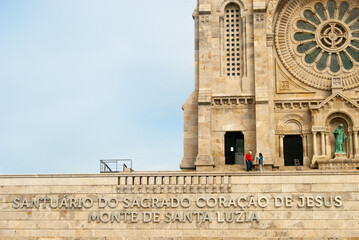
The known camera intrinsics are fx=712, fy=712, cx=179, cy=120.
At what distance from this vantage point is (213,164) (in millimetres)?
44406

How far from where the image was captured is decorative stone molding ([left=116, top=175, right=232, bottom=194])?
3662cm

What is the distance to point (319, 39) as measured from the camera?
48094 mm

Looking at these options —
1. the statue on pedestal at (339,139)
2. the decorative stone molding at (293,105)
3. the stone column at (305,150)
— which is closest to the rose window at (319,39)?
the decorative stone molding at (293,105)

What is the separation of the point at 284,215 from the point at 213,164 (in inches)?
375

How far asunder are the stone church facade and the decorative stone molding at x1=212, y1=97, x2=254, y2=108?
0.06 m

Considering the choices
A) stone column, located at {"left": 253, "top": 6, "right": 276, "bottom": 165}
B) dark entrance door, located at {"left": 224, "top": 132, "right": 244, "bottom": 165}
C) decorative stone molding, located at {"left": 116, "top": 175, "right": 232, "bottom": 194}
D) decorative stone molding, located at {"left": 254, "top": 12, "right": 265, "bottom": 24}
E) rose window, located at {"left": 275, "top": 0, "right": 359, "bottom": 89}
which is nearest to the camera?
decorative stone molding, located at {"left": 116, "top": 175, "right": 232, "bottom": 194}

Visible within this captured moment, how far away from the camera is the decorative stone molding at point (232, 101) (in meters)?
46.2

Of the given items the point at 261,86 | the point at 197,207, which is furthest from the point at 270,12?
the point at 197,207

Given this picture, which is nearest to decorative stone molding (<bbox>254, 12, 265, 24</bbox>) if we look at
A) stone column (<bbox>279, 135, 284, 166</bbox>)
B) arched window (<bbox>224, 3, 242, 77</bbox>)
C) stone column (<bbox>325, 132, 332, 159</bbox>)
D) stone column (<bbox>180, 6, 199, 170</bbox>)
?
arched window (<bbox>224, 3, 242, 77</bbox>)

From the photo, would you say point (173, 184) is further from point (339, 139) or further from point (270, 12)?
point (270, 12)

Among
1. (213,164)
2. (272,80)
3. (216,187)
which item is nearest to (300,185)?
(216,187)

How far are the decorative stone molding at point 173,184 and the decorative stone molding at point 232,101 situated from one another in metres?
10.3

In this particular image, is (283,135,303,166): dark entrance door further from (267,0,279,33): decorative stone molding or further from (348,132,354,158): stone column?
(267,0,279,33): decorative stone molding

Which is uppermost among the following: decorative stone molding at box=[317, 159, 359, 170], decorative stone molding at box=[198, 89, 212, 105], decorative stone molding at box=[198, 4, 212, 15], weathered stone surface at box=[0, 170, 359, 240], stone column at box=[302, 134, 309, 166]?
decorative stone molding at box=[198, 4, 212, 15]
